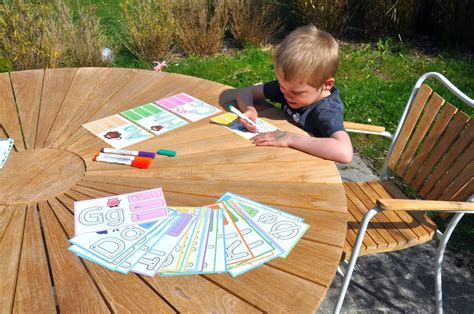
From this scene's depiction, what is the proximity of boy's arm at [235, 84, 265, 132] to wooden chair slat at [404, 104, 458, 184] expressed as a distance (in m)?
0.83

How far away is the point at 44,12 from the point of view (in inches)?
184

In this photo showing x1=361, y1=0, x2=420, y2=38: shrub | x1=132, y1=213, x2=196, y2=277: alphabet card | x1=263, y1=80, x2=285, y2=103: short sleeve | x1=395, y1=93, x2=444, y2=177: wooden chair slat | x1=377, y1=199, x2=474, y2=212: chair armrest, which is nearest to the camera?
x1=132, y1=213, x2=196, y2=277: alphabet card

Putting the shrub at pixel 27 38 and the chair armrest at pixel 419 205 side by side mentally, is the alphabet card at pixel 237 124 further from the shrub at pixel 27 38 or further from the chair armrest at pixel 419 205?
the shrub at pixel 27 38


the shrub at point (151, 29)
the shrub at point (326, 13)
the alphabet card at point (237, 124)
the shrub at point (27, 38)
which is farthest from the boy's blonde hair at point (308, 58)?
the shrub at point (326, 13)

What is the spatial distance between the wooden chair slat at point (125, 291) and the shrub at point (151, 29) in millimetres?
4232

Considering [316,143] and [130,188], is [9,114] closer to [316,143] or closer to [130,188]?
[130,188]

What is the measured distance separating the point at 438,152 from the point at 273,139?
819 millimetres

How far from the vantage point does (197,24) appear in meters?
5.45

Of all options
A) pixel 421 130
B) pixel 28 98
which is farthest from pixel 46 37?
pixel 421 130

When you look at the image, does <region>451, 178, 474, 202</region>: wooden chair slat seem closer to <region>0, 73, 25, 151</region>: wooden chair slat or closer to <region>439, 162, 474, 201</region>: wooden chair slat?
<region>439, 162, 474, 201</region>: wooden chair slat

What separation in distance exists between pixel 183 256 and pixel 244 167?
0.55 m

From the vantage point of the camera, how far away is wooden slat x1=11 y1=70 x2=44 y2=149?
1.99 meters

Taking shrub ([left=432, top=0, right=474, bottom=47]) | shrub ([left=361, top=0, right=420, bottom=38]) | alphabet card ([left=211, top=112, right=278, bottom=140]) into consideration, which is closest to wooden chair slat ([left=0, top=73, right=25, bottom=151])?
alphabet card ([left=211, top=112, right=278, bottom=140])

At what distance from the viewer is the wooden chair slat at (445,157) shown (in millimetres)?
2018
